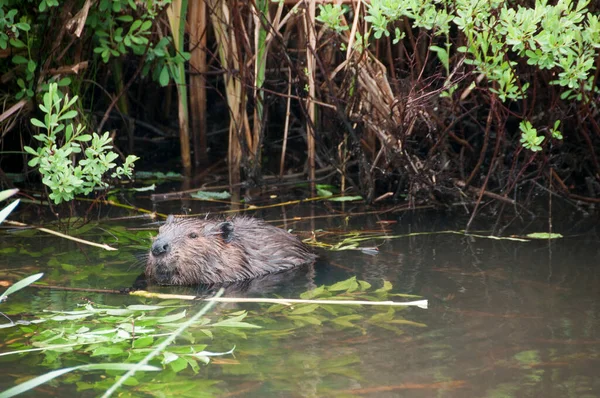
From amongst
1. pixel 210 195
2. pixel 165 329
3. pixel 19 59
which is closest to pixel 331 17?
pixel 210 195

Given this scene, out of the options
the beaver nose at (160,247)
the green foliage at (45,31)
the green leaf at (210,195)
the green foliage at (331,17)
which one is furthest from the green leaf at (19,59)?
the green foliage at (331,17)

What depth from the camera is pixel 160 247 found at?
4.56 meters

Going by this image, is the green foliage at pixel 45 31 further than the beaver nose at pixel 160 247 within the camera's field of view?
Yes

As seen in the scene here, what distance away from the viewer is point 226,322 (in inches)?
145

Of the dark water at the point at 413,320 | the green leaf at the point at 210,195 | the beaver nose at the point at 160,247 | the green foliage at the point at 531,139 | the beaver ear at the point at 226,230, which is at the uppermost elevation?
the green foliage at the point at 531,139

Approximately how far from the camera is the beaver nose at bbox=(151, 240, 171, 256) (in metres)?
4.54

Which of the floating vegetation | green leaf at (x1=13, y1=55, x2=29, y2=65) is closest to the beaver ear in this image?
the floating vegetation

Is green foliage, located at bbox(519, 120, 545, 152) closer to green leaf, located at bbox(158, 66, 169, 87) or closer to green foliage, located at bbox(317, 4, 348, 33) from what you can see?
green foliage, located at bbox(317, 4, 348, 33)

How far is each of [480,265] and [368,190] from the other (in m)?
1.47

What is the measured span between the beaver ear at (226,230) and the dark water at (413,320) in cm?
53

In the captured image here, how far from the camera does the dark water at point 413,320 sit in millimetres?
3051

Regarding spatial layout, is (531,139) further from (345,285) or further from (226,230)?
(226,230)

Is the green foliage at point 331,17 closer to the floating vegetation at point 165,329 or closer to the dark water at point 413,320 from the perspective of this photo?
the dark water at point 413,320

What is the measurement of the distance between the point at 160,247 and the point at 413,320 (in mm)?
1497
